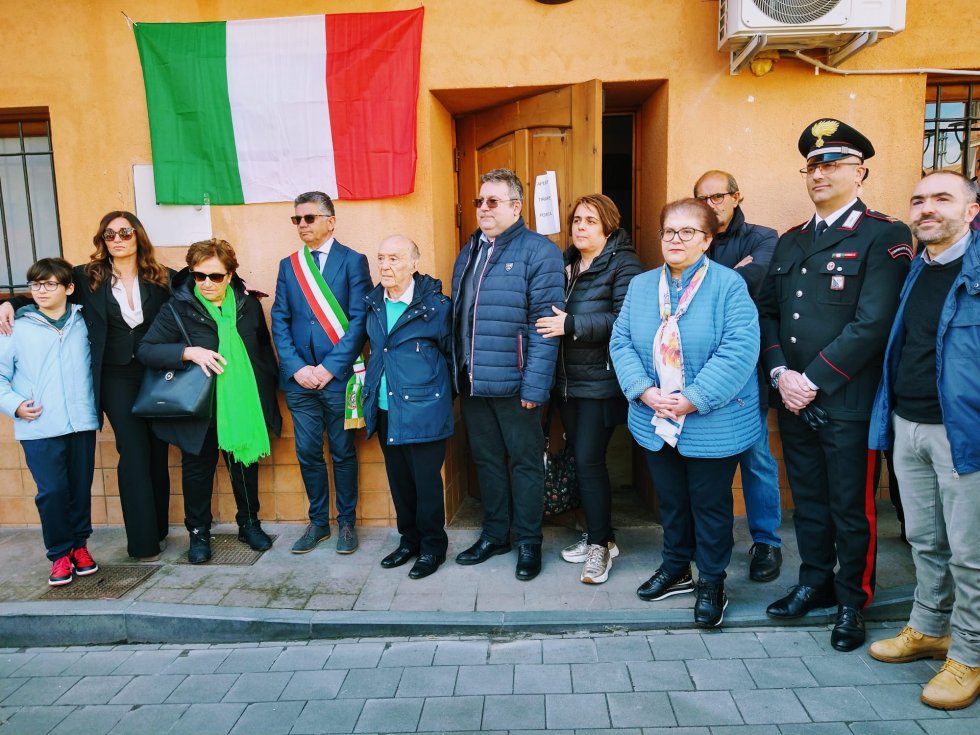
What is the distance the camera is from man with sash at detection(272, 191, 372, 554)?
4148 mm

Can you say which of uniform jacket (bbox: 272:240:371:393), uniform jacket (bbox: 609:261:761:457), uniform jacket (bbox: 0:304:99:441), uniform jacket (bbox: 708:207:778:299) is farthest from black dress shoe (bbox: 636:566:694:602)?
uniform jacket (bbox: 0:304:99:441)

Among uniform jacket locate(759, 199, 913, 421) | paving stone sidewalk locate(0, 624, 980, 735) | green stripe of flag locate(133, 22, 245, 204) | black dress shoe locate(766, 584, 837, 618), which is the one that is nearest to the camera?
paving stone sidewalk locate(0, 624, 980, 735)

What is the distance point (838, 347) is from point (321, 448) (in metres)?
2.95

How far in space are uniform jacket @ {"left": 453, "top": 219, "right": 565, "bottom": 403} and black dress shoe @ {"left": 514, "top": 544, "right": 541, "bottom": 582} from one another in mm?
883

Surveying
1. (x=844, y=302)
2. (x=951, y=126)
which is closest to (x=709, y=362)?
(x=844, y=302)

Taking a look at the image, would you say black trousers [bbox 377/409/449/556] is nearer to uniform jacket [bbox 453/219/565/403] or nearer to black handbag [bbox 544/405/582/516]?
uniform jacket [bbox 453/219/565/403]

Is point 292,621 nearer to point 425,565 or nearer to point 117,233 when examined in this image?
point 425,565

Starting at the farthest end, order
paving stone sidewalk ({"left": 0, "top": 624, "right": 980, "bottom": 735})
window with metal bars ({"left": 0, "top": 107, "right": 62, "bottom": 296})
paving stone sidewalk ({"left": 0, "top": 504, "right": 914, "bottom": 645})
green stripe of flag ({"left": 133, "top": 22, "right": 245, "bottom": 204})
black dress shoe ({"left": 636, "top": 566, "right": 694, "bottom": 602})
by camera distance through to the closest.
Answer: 1. window with metal bars ({"left": 0, "top": 107, "right": 62, "bottom": 296})
2. green stripe of flag ({"left": 133, "top": 22, "right": 245, "bottom": 204})
3. black dress shoe ({"left": 636, "top": 566, "right": 694, "bottom": 602})
4. paving stone sidewalk ({"left": 0, "top": 504, "right": 914, "bottom": 645})
5. paving stone sidewalk ({"left": 0, "top": 624, "right": 980, "bottom": 735})

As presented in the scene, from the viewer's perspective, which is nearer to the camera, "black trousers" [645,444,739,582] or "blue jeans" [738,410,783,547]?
"black trousers" [645,444,739,582]

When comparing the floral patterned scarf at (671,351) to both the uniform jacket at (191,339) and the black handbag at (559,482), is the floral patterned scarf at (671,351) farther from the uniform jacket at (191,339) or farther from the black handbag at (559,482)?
the uniform jacket at (191,339)

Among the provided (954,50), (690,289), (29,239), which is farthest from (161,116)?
(954,50)

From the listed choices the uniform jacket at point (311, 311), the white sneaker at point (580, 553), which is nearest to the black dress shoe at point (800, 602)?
the white sneaker at point (580, 553)

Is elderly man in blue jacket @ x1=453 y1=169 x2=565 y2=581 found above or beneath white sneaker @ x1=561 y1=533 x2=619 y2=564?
above

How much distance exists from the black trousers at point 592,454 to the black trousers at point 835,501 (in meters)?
0.92
